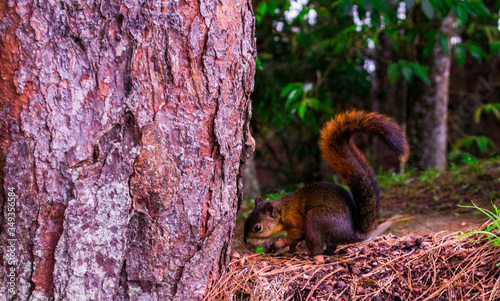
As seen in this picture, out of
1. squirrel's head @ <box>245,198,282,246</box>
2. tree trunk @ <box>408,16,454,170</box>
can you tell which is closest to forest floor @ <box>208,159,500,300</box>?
squirrel's head @ <box>245,198,282,246</box>

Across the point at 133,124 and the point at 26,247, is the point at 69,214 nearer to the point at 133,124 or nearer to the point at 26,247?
the point at 26,247

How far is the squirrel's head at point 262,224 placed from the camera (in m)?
2.46

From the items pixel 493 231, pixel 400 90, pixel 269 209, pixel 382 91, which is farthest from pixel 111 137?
pixel 382 91

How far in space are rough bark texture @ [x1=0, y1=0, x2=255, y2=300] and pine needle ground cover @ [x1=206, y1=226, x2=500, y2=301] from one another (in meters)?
0.32

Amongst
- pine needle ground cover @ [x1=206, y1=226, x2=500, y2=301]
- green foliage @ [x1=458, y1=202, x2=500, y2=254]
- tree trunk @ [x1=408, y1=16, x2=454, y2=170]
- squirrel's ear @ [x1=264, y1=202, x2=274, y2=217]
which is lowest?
pine needle ground cover @ [x1=206, y1=226, x2=500, y2=301]

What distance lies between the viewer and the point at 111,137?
4.74ft

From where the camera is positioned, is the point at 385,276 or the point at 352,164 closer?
the point at 385,276

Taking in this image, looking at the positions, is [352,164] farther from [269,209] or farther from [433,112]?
[433,112]

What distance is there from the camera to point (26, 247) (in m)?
1.43

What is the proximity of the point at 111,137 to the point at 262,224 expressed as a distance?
4.15 feet

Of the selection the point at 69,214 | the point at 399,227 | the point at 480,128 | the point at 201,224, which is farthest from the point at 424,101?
the point at 69,214

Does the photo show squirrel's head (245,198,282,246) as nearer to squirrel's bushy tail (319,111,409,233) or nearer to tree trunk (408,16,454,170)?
squirrel's bushy tail (319,111,409,233)

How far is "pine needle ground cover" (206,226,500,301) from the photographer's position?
5.34 ft

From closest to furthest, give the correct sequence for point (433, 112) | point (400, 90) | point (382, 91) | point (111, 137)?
1. point (111, 137)
2. point (433, 112)
3. point (400, 90)
4. point (382, 91)
